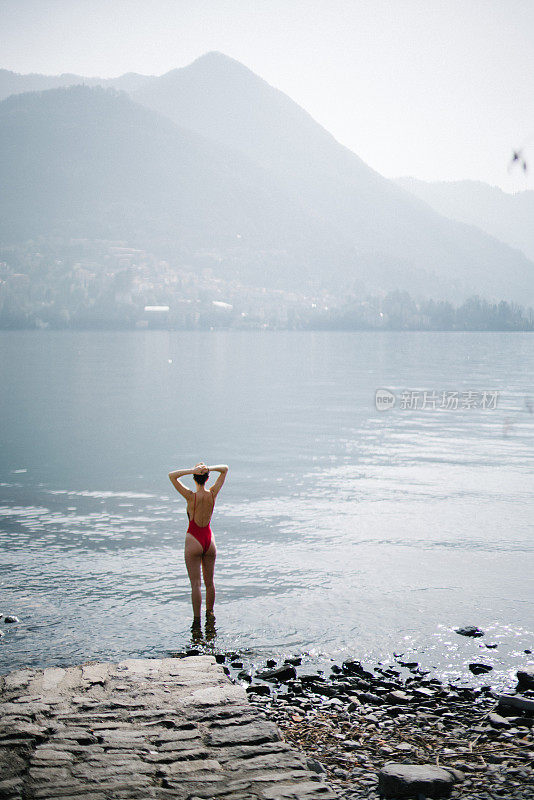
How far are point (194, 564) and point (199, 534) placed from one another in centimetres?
58

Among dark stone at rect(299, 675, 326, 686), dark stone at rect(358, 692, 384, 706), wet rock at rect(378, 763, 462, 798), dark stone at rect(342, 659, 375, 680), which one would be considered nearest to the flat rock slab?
wet rock at rect(378, 763, 462, 798)

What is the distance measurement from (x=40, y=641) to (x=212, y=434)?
33.4 metres

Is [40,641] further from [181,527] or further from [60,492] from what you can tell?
[60,492]

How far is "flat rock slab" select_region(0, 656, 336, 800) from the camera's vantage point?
711cm

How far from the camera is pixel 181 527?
865 inches

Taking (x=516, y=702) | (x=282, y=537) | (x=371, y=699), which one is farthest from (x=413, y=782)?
(x=282, y=537)

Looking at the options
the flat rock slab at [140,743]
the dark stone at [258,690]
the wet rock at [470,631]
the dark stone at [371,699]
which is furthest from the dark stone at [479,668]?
the flat rock slab at [140,743]

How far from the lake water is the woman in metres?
0.58

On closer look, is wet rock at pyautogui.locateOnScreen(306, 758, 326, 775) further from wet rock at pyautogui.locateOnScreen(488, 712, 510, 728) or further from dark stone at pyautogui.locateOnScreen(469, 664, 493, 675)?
dark stone at pyautogui.locateOnScreen(469, 664, 493, 675)

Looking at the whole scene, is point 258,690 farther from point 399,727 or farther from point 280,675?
point 399,727

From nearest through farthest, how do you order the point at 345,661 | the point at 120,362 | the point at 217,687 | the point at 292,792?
1. the point at 292,792
2. the point at 217,687
3. the point at 345,661
4. the point at 120,362

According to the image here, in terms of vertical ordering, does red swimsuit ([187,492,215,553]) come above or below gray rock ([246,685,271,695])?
above

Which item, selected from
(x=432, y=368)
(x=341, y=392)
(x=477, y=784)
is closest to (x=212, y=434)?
(x=341, y=392)

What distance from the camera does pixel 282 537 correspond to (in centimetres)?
2114
